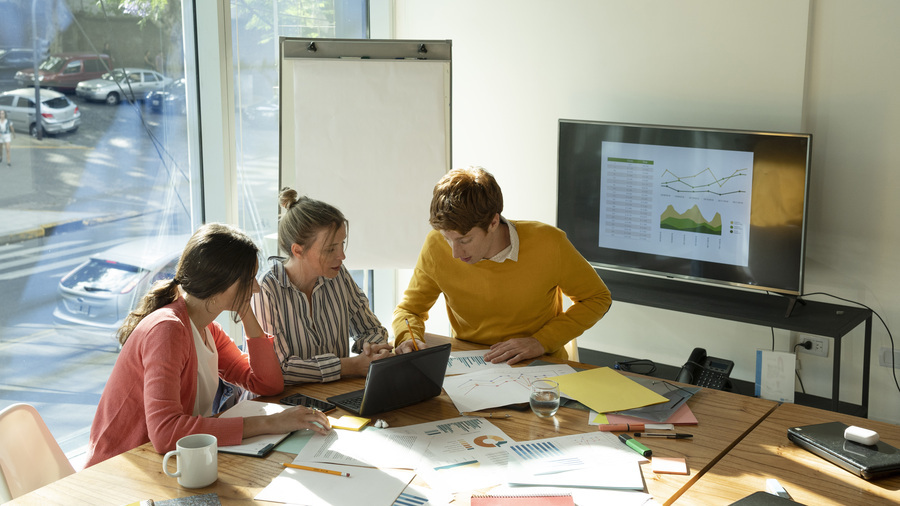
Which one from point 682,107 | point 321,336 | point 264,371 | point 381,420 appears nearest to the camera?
point 381,420

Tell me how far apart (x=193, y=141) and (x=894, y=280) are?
3.04 meters

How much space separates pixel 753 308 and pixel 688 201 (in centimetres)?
55

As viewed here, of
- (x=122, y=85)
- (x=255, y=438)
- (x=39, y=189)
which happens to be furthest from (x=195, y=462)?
(x=122, y=85)

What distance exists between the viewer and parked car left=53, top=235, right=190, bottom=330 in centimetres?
294

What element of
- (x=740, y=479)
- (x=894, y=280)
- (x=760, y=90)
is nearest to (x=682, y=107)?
(x=760, y=90)

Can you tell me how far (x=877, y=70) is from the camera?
3154 millimetres

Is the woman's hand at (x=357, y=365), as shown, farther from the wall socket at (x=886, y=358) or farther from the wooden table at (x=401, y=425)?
the wall socket at (x=886, y=358)

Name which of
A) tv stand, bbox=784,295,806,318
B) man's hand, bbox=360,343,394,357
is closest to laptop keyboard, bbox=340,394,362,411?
man's hand, bbox=360,343,394,357

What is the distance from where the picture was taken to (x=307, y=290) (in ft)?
7.65

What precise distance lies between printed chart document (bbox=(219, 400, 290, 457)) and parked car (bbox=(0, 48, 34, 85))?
1.56m

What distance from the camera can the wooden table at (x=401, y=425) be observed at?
58.4 inches

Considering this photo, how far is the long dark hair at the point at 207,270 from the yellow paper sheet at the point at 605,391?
861mm

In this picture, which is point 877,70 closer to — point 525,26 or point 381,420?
point 525,26

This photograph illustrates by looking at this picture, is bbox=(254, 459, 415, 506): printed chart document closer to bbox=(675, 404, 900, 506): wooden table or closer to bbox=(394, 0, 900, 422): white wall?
Result: bbox=(675, 404, 900, 506): wooden table
